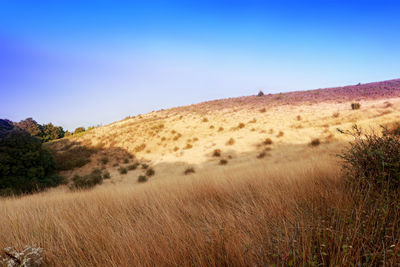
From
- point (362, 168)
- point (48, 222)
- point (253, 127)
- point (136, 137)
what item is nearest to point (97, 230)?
point (48, 222)

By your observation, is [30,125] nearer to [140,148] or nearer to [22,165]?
[140,148]

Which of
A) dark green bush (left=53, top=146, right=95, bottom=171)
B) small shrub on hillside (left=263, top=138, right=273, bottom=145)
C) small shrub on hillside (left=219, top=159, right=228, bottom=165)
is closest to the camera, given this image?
small shrub on hillside (left=219, top=159, right=228, bottom=165)

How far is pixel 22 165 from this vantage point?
29.3ft

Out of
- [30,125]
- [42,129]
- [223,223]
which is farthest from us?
[42,129]

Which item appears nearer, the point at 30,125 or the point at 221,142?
the point at 221,142

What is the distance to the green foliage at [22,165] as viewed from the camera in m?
8.32

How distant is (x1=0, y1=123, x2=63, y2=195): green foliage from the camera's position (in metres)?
8.32

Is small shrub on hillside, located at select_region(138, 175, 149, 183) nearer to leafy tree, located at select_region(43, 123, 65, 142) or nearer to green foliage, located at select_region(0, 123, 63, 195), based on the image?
green foliage, located at select_region(0, 123, 63, 195)

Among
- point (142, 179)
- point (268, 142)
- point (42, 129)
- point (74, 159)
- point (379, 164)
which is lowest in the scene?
point (142, 179)

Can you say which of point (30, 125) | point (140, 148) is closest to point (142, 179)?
point (140, 148)

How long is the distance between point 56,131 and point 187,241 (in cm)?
3542

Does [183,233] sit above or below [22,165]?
above

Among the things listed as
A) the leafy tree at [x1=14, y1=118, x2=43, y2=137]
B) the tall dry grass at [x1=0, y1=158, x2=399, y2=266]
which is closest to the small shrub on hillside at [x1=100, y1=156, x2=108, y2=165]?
the tall dry grass at [x1=0, y1=158, x2=399, y2=266]

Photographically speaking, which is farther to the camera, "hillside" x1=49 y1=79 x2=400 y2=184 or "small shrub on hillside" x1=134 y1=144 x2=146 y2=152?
"small shrub on hillside" x1=134 y1=144 x2=146 y2=152
